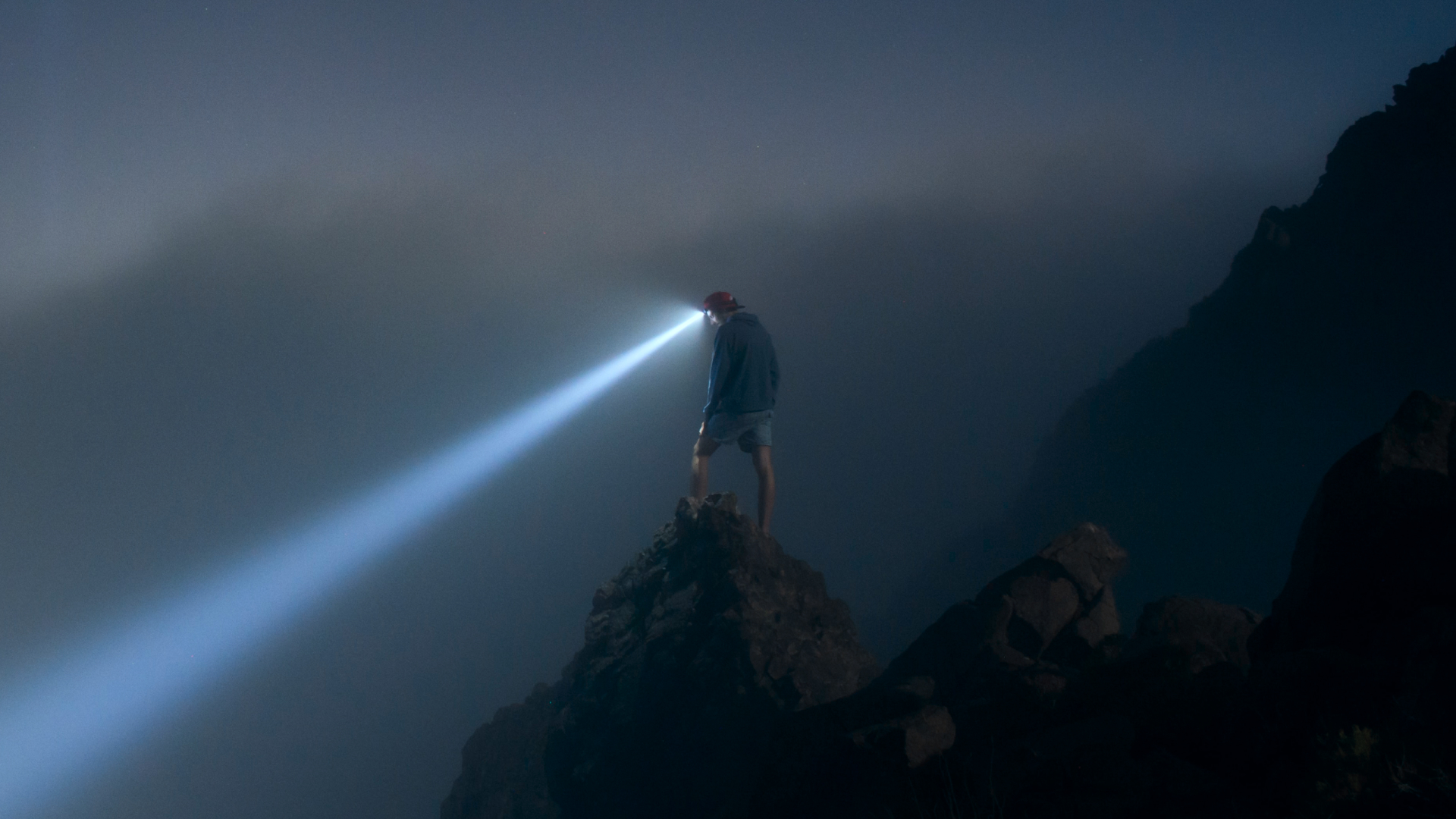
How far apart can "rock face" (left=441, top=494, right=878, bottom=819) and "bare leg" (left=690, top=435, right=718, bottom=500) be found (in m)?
0.17

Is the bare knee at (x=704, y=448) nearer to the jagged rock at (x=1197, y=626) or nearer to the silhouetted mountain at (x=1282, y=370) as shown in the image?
the jagged rock at (x=1197, y=626)

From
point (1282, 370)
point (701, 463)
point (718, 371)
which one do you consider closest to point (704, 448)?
point (701, 463)

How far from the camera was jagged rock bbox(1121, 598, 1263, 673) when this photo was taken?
19.5 feet

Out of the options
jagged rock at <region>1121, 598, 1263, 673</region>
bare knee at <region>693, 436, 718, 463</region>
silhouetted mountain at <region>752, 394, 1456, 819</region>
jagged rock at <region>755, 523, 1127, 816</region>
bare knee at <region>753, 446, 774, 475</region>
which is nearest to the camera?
silhouetted mountain at <region>752, 394, 1456, 819</region>

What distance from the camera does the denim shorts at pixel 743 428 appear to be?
26.4ft

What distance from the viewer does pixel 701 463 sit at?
8.33 m

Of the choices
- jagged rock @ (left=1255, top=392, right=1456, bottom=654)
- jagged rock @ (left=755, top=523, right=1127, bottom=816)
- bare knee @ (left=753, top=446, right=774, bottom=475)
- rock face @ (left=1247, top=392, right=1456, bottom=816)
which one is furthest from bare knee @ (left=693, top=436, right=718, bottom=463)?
jagged rock @ (left=1255, top=392, right=1456, bottom=654)

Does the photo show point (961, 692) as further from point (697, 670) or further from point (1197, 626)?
point (697, 670)

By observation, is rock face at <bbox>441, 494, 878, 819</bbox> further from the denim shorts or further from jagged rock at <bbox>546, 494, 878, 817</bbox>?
the denim shorts

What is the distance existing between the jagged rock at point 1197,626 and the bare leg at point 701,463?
4479 millimetres

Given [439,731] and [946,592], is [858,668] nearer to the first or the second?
[946,592]

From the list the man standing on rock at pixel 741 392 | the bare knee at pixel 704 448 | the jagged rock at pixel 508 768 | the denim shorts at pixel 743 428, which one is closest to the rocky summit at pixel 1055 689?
the bare knee at pixel 704 448

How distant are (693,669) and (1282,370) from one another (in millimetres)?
28843

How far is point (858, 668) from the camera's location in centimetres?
777
